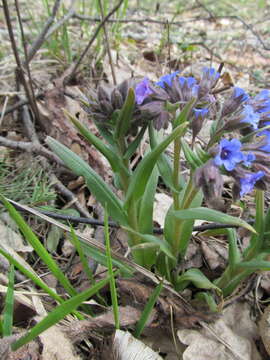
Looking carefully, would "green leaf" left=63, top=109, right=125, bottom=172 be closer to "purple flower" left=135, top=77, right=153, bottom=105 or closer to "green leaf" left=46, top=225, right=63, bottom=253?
"purple flower" left=135, top=77, right=153, bottom=105

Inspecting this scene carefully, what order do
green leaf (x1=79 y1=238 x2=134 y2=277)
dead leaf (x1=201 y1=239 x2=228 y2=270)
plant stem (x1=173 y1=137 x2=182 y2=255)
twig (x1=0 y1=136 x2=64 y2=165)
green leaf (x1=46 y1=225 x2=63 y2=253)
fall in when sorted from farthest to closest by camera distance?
twig (x1=0 y1=136 x2=64 y2=165) < green leaf (x1=46 y1=225 x2=63 y2=253) < dead leaf (x1=201 y1=239 x2=228 y2=270) < green leaf (x1=79 y1=238 x2=134 y2=277) < plant stem (x1=173 y1=137 x2=182 y2=255)

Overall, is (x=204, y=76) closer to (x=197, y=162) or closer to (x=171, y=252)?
(x=197, y=162)

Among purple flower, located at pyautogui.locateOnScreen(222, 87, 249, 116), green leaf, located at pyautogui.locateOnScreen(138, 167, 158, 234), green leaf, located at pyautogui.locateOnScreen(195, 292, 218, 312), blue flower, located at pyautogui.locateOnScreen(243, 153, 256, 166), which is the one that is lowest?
green leaf, located at pyautogui.locateOnScreen(195, 292, 218, 312)

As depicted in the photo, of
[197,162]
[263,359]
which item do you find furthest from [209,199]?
[263,359]

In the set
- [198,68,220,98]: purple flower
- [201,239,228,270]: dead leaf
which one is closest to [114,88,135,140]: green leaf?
[198,68,220,98]: purple flower

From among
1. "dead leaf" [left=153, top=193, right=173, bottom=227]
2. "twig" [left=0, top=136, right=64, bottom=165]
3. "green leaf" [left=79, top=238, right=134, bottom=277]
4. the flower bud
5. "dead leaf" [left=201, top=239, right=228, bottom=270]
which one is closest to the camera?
the flower bud

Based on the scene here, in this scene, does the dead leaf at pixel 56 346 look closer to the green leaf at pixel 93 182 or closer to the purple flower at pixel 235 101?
the green leaf at pixel 93 182
